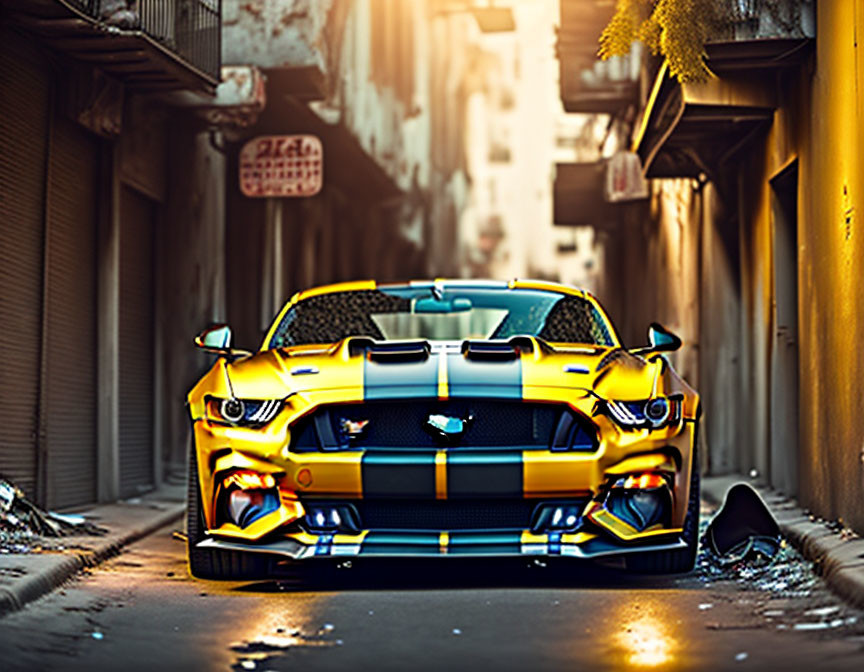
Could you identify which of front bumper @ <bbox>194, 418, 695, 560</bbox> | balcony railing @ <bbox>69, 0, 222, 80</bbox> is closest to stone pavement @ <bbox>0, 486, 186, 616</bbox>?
front bumper @ <bbox>194, 418, 695, 560</bbox>

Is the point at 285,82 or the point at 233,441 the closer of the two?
the point at 233,441

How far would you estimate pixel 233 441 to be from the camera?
6.97 meters

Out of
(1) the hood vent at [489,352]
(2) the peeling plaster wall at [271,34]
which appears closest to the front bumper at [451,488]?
(1) the hood vent at [489,352]

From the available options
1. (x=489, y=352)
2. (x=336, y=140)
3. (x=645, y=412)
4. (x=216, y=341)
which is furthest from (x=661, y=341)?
(x=336, y=140)

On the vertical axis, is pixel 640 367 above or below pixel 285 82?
below

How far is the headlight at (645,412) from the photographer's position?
6883 mm

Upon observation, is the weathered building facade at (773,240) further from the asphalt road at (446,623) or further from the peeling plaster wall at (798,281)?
the asphalt road at (446,623)

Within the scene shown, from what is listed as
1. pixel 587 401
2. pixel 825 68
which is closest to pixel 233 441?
pixel 587 401

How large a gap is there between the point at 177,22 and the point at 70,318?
2779mm

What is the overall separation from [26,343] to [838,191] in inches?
249

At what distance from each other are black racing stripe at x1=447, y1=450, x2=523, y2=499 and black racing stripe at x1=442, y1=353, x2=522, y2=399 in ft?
0.95

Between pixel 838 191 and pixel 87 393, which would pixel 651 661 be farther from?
pixel 87 393

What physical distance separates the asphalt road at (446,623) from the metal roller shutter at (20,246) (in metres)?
3.93

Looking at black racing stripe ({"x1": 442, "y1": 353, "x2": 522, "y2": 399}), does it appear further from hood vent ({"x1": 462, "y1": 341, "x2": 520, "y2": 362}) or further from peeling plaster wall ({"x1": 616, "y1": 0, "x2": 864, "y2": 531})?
peeling plaster wall ({"x1": 616, "y1": 0, "x2": 864, "y2": 531})
